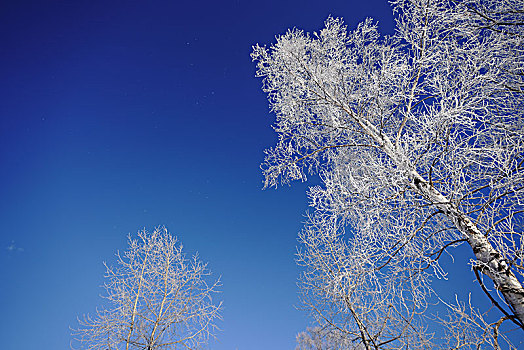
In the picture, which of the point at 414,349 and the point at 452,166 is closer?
the point at 452,166

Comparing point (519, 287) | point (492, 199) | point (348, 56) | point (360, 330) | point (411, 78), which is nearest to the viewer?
point (519, 287)

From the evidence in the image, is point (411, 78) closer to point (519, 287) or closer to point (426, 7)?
point (426, 7)

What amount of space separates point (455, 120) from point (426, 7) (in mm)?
1923

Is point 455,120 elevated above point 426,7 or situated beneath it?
situated beneath

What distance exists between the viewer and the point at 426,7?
3439 millimetres

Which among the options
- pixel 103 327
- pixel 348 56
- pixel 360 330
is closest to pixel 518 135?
pixel 348 56

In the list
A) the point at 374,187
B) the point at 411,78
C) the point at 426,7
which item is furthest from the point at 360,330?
the point at 426,7

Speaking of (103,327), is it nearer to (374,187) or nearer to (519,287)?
(374,187)

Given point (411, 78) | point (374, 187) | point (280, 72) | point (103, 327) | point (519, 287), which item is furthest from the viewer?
point (103, 327)

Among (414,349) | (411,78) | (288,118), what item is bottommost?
(414,349)

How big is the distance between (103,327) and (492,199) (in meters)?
7.33

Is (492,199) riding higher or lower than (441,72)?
lower

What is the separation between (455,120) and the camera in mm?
2418

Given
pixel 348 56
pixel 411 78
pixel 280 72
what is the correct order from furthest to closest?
pixel 280 72 < pixel 348 56 < pixel 411 78
